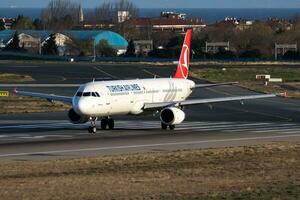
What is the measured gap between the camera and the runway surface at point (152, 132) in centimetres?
4231

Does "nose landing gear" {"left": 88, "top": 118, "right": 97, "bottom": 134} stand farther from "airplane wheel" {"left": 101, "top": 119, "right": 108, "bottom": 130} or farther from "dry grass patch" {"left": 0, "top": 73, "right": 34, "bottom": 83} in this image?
"dry grass patch" {"left": 0, "top": 73, "right": 34, "bottom": 83}

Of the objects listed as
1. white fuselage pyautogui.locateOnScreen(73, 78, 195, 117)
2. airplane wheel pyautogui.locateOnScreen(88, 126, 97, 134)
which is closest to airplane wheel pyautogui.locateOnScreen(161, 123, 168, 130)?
white fuselage pyautogui.locateOnScreen(73, 78, 195, 117)

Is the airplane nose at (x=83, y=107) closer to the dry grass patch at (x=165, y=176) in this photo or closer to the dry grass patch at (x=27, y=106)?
the dry grass patch at (x=165, y=176)

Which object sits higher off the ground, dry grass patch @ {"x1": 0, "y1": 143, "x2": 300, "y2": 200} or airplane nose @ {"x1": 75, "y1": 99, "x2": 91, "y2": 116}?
airplane nose @ {"x1": 75, "y1": 99, "x2": 91, "y2": 116}

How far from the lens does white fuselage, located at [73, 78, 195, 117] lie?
48000 mm

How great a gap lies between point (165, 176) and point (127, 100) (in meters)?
19.1

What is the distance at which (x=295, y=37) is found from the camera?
180 meters

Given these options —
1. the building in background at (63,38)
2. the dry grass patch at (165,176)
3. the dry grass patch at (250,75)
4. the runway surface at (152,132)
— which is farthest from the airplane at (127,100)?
the building in background at (63,38)

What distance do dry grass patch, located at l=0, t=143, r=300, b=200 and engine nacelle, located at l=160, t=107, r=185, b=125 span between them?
31.2 feet

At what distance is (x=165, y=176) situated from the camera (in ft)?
103

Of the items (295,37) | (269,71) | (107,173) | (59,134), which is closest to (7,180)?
(107,173)

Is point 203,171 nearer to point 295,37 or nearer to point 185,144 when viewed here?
point 185,144

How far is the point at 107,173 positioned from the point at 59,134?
16.8 m

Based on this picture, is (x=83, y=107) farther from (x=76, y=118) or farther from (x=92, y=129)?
(x=92, y=129)
